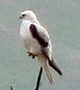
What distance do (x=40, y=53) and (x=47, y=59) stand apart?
7 cm

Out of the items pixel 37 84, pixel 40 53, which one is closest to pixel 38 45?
pixel 40 53

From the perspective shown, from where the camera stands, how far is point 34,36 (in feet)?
7.81

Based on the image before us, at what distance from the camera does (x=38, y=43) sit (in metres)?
2.41

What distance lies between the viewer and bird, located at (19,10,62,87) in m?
2.36

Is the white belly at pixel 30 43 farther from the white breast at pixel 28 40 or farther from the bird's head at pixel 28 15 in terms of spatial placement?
the bird's head at pixel 28 15

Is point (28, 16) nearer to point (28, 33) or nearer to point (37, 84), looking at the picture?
point (28, 33)

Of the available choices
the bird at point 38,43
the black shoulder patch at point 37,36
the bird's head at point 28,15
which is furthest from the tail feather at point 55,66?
the bird's head at point 28,15

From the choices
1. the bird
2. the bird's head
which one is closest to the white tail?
the bird

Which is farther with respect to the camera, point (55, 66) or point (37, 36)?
point (37, 36)

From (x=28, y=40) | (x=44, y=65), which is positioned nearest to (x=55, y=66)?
(x=44, y=65)

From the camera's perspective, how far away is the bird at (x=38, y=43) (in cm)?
236

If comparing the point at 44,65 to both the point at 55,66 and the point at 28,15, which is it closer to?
the point at 55,66

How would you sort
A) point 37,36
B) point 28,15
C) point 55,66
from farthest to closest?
point 28,15, point 37,36, point 55,66

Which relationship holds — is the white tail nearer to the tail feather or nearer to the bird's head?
the tail feather
